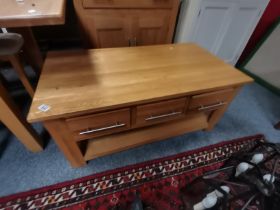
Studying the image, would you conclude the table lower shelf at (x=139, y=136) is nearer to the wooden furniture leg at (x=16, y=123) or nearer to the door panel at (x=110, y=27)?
the wooden furniture leg at (x=16, y=123)

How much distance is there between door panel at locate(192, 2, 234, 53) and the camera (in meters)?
1.46

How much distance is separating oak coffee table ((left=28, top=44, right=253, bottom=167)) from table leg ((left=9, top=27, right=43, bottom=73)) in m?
0.31

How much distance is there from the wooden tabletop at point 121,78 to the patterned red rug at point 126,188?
1.80 ft

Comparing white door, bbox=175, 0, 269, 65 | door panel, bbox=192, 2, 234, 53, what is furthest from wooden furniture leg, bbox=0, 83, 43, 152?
door panel, bbox=192, 2, 234, 53

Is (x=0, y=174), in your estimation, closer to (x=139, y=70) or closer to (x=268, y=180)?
(x=139, y=70)

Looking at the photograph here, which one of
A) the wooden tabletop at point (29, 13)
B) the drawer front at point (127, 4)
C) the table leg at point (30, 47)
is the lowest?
the table leg at point (30, 47)

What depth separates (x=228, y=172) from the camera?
0.75 metres

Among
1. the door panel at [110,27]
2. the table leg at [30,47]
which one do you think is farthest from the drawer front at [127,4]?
the table leg at [30,47]

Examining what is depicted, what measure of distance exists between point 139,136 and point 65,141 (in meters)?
0.50

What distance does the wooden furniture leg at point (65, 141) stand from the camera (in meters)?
0.78

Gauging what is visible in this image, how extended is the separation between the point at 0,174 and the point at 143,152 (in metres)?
0.97

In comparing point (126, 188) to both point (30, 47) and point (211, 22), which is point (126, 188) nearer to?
point (30, 47)

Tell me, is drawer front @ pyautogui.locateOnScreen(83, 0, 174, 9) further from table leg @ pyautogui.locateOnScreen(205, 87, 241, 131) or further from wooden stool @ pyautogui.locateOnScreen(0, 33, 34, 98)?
table leg @ pyautogui.locateOnScreen(205, 87, 241, 131)

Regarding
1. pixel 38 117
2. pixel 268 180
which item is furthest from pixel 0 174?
pixel 268 180
